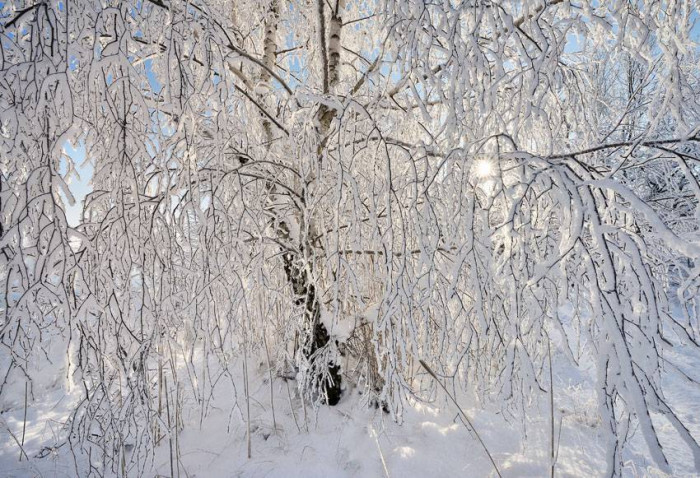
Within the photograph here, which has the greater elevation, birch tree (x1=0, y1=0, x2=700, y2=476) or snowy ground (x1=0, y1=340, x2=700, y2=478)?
birch tree (x1=0, y1=0, x2=700, y2=476)

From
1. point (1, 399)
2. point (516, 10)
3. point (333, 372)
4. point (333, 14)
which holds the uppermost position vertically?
point (333, 14)

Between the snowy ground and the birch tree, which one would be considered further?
the snowy ground

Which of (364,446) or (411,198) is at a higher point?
(411,198)

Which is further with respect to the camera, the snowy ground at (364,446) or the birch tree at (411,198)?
the snowy ground at (364,446)

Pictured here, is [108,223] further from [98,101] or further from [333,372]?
[333,372]

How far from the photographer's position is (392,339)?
1.34 m

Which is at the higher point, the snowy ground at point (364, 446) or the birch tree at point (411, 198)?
the birch tree at point (411, 198)

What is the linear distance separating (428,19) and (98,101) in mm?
1340

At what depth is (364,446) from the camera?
2.57 metres

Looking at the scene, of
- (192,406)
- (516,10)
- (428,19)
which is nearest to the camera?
(428,19)

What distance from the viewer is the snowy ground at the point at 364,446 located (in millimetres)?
2387

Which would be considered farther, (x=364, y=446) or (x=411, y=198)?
(x=364, y=446)

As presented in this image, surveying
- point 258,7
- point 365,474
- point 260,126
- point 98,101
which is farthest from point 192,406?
point 258,7

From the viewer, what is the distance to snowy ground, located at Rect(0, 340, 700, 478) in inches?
94.0
